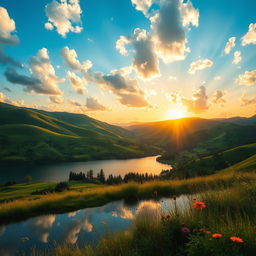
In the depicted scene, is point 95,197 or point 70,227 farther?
point 95,197

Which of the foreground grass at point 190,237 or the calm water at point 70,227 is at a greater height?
the foreground grass at point 190,237

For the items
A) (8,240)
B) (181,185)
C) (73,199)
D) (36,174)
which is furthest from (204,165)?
(36,174)

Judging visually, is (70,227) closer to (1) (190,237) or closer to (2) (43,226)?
(2) (43,226)

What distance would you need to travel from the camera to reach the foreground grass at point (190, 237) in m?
3.72

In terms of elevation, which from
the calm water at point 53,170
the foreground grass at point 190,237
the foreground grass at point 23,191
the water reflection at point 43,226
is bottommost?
the calm water at point 53,170

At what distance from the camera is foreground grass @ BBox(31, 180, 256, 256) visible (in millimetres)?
3717

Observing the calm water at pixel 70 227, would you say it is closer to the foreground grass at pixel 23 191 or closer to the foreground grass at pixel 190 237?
the foreground grass at pixel 190 237

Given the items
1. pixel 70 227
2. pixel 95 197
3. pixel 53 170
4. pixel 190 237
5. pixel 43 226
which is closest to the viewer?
pixel 190 237

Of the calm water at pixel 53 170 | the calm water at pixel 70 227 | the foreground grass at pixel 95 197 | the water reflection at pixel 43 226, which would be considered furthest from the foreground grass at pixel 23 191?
the calm water at pixel 53 170

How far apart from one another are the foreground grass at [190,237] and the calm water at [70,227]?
5.51 ft

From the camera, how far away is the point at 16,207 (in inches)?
564

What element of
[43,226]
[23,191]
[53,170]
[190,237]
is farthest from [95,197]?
[53,170]

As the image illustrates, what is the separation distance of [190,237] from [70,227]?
8783 mm

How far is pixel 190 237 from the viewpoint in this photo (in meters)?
4.88
